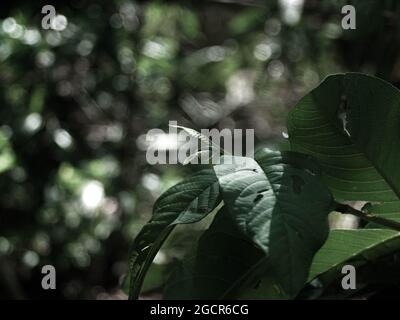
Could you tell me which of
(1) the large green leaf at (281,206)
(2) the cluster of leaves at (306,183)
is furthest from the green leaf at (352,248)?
(1) the large green leaf at (281,206)

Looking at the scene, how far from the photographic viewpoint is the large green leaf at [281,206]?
69cm

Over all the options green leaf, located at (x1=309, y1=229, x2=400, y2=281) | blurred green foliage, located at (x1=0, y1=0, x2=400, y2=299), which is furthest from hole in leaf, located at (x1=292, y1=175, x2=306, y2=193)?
blurred green foliage, located at (x1=0, y1=0, x2=400, y2=299)

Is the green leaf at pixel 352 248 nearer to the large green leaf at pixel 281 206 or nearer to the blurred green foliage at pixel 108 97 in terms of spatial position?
the large green leaf at pixel 281 206

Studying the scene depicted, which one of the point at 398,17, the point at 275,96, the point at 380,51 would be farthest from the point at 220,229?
the point at 275,96

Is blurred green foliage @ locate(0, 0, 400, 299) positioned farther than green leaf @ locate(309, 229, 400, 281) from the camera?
Yes

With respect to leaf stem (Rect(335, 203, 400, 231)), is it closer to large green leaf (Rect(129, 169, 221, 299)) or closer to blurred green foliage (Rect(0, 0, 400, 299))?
large green leaf (Rect(129, 169, 221, 299))

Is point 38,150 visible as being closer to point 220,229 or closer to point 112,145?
point 112,145

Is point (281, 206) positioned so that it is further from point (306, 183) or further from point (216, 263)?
point (216, 263)

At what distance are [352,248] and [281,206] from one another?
15cm

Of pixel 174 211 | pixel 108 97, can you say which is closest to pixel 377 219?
pixel 174 211

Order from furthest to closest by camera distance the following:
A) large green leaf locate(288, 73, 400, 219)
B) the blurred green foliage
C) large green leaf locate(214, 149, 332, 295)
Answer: the blurred green foliage → large green leaf locate(288, 73, 400, 219) → large green leaf locate(214, 149, 332, 295)

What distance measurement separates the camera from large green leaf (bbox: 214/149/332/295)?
2.26ft

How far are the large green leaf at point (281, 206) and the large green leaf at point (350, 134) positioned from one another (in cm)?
5

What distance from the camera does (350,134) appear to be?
833 millimetres
